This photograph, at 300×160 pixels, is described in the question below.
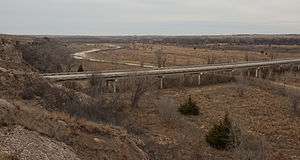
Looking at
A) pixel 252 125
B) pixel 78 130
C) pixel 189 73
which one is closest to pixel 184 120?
pixel 252 125

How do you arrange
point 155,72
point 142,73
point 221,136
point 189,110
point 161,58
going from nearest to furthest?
1. point 221,136
2. point 189,110
3. point 142,73
4. point 155,72
5. point 161,58

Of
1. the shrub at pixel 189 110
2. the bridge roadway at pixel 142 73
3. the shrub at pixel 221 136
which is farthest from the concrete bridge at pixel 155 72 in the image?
the shrub at pixel 221 136

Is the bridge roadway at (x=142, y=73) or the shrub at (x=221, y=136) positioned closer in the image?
the shrub at (x=221, y=136)

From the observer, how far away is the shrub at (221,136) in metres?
26.8

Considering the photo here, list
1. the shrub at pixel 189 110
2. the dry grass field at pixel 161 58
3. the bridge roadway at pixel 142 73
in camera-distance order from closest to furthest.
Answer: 1. the shrub at pixel 189 110
2. the bridge roadway at pixel 142 73
3. the dry grass field at pixel 161 58

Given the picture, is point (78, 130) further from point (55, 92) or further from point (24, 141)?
point (55, 92)

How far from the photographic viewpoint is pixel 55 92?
29750 millimetres

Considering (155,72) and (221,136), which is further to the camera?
(155,72)

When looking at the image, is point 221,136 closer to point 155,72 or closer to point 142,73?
point 142,73

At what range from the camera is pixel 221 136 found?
90.8 ft

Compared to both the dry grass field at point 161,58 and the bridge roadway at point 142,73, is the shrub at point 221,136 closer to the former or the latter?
the bridge roadway at point 142,73

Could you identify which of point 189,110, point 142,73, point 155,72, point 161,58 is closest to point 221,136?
point 189,110

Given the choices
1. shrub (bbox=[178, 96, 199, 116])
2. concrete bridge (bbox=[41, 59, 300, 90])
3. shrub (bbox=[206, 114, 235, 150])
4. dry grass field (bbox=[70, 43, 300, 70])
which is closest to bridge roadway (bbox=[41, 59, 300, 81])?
concrete bridge (bbox=[41, 59, 300, 90])

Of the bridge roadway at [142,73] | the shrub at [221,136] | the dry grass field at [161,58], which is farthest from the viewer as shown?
the dry grass field at [161,58]
